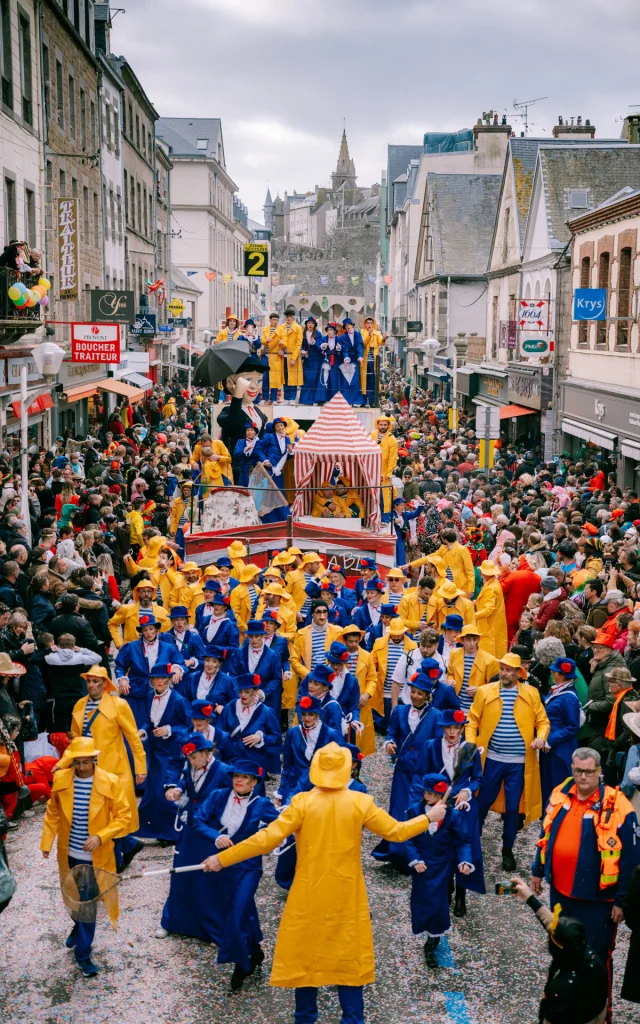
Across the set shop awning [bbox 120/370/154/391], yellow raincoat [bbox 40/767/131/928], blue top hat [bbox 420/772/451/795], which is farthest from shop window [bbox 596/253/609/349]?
yellow raincoat [bbox 40/767/131/928]

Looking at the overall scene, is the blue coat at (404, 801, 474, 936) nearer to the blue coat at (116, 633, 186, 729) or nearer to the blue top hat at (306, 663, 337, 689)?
the blue top hat at (306, 663, 337, 689)

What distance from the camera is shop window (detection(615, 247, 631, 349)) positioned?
64.8 feet

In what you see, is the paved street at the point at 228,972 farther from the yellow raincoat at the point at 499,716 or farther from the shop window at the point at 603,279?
the shop window at the point at 603,279

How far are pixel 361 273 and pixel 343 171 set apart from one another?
50518mm

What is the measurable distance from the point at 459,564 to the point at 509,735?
16.4ft

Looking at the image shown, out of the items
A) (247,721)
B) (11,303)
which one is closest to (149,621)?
(247,721)

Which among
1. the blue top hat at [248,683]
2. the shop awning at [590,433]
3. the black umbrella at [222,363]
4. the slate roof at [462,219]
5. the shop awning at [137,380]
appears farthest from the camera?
the slate roof at [462,219]

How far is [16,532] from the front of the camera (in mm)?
12953

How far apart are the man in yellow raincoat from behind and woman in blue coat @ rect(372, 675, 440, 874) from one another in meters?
1.68

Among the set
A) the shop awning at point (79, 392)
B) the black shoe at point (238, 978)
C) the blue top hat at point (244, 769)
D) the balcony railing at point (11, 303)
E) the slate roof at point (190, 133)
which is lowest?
the black shoe at point (238, 978)

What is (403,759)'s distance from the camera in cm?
818

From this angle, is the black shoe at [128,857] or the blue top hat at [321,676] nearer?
the black shoe at [128,857]

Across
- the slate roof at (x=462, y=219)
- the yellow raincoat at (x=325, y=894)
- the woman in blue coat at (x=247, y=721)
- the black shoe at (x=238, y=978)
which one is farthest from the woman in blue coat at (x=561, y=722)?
the slate roof at (x=462, y=219)

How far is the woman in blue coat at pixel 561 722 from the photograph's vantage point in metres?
8.48
